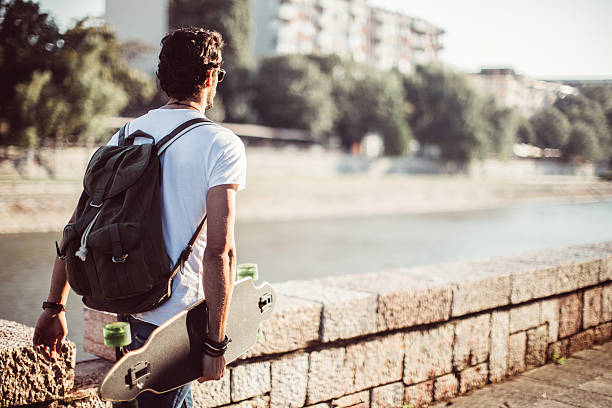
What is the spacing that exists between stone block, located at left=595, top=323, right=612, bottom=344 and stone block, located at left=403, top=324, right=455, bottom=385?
1.99m

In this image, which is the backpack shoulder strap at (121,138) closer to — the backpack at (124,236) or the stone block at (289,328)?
the backpack at (124,236)

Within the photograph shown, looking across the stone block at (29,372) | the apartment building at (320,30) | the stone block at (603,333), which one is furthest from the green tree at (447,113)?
the stone block at (29,372)

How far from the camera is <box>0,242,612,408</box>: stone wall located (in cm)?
287

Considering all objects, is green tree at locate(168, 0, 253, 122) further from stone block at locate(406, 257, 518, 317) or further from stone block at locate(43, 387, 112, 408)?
stone block at locate(43, 387, 112, 408)

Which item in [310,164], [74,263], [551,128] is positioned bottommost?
[310,164]

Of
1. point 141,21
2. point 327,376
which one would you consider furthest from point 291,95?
point 327,376

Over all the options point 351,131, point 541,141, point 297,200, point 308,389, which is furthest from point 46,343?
point 541,141

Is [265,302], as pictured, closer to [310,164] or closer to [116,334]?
[116,334]

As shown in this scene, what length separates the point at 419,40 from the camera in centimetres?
9956

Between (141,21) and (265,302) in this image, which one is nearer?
(265,302)

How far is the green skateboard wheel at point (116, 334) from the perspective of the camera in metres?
1.77

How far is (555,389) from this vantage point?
3.99 meters

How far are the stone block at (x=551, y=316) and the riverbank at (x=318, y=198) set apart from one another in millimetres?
17283

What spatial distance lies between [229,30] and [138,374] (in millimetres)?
49697
